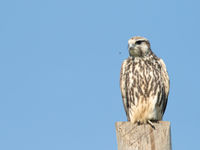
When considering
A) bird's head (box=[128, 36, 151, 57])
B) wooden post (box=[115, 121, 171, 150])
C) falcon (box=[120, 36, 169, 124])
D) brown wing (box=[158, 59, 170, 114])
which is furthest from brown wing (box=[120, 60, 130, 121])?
wooden post (box=[115, 121, 171, 150])

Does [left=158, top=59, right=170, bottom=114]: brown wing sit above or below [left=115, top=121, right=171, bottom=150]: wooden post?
above

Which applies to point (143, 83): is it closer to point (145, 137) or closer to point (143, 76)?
point (143, 76)

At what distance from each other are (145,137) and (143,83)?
299cm

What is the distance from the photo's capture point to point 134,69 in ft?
23.8

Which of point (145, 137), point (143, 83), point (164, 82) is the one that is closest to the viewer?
point (145, 137)

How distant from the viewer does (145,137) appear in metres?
4.17

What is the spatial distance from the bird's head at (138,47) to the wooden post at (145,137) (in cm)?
313

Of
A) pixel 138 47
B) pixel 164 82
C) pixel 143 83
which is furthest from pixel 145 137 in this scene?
pixel 138 47

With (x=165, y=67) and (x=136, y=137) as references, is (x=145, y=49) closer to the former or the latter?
(x=165, y=67)

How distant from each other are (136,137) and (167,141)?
0.32 m

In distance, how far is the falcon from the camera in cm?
707

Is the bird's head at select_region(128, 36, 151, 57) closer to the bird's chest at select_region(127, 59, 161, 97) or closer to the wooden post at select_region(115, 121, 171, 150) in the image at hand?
the bird's chest at select_region(127, 59, 161, 97)

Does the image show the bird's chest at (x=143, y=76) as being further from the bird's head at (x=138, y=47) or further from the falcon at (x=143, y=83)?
the bird's head at (x=138, y=47)

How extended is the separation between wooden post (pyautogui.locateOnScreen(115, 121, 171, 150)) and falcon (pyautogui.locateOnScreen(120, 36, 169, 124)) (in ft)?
8.32
